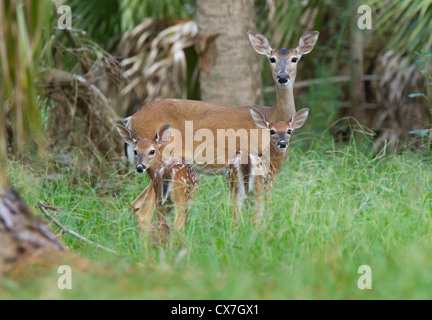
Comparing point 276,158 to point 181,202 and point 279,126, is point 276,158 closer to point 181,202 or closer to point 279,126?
point 279,126

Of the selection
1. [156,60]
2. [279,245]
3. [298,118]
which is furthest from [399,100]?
[279,245]

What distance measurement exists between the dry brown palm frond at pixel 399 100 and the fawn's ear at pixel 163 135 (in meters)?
3.51

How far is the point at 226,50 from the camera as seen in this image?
7770mm

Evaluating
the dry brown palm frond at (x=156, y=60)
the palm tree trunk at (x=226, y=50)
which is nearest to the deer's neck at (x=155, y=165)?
the palm tree trunk at (x=226, y=50)

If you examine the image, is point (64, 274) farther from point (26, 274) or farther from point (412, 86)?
point (412, 86)

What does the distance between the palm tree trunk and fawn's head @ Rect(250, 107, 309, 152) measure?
221 cm

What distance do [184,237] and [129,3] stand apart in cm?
586

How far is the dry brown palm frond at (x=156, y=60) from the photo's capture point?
924 centimetres

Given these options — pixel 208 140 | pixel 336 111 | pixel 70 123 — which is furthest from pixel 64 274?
pixel 336 111

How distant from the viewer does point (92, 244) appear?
14.7 feet

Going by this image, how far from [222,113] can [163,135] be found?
753 mm

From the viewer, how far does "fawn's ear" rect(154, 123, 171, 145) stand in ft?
17.5

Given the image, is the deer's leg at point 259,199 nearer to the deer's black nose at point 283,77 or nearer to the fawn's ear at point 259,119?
the fawn's ear at point 259,119

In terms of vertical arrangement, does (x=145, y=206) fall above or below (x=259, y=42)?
below
